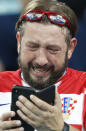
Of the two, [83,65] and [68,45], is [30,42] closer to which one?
[68,45]

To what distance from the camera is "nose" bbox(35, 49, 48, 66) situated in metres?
2.49

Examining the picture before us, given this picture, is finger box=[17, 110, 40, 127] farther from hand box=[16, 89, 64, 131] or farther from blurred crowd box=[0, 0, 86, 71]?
blurred crowd box=[0, 0, 86, 71]

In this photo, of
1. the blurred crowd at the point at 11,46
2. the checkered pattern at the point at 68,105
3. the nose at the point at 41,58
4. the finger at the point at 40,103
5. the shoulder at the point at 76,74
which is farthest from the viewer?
the blurred crowd at the point at 11,46

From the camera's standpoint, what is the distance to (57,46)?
2.57 meters

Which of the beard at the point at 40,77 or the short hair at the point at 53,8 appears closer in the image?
the beard at the point at 40,77

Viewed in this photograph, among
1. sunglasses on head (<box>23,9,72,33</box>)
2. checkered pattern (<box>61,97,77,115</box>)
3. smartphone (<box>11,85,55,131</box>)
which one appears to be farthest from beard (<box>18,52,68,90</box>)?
smartphone (<box>11,85,55,131</box>)

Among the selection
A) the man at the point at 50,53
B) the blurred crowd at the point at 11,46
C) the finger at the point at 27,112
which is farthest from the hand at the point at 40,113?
the blurred crowd at the point at 11,46

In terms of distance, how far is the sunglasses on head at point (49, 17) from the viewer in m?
2.56

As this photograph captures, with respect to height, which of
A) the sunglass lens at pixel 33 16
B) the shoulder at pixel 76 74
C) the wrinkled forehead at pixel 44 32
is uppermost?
the sunglass lens at pixel 33 16

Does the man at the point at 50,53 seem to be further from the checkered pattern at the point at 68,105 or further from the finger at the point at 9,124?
the finger at the point at 9,124

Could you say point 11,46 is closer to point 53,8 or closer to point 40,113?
point 53,8

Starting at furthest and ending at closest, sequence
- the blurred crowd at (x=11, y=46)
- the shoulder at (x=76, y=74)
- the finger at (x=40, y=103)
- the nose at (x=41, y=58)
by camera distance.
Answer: the blurred crowd at (x=11, y=46), the shoulder at (x=76, y=74), the nose at (x=41, y=58), the finger at (x=40, y=103)

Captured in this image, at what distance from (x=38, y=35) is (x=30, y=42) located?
76 millimetres

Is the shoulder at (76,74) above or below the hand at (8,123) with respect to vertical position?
below
